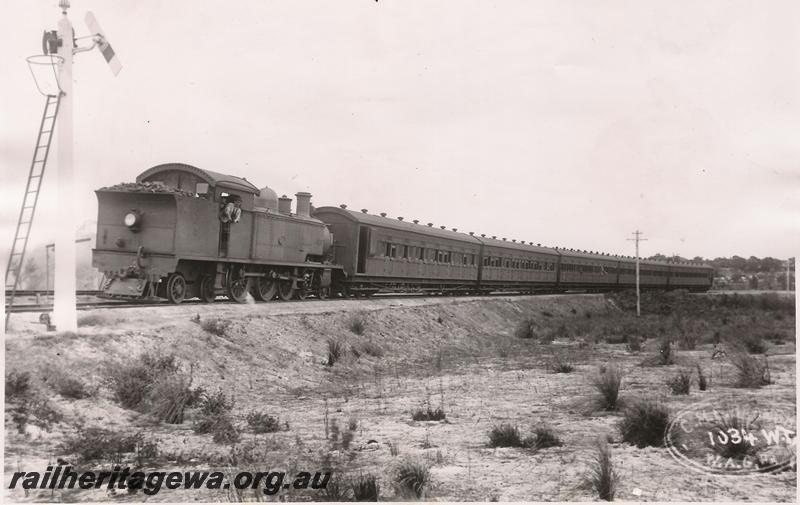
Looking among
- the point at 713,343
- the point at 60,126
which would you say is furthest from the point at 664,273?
the point at 60,126

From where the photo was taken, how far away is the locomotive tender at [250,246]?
11961 millimetres

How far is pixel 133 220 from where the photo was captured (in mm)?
11906

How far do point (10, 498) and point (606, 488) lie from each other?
16.7 feet

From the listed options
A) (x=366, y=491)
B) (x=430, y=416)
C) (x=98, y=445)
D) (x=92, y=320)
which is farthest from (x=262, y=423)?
(x=92, y=320)

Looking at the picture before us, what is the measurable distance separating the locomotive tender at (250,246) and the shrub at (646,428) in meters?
8.76

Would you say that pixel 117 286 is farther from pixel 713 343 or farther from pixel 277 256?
pixel 713 343

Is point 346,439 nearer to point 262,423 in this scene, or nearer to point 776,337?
point 262,423

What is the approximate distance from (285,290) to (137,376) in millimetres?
8597

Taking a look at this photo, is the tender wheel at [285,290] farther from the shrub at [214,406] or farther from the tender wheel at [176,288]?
the shrub at [214,406]

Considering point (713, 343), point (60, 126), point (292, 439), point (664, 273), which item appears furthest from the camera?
point (664, 273)

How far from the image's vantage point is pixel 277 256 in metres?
15.7

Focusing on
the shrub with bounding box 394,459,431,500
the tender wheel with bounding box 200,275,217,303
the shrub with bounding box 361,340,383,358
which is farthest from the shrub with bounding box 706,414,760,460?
the tender wheel with bounding box 200,275,217,303

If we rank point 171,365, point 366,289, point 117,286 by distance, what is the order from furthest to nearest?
point 366,289 → point 117,286 → point 171,365

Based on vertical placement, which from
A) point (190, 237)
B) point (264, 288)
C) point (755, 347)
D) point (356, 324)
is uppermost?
point (190, 237)
